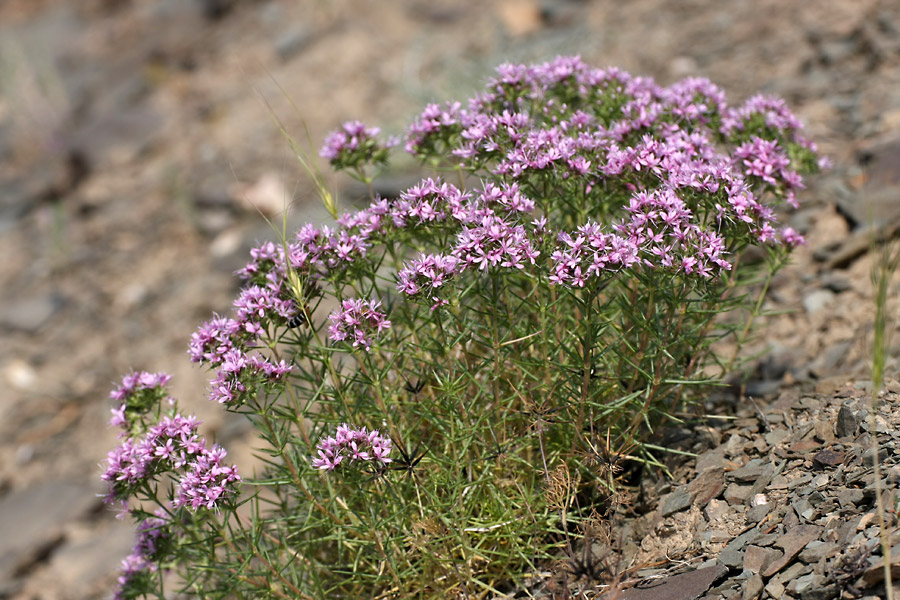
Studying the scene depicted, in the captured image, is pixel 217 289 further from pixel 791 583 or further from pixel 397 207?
pixel 791 583

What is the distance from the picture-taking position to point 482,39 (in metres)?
10.1

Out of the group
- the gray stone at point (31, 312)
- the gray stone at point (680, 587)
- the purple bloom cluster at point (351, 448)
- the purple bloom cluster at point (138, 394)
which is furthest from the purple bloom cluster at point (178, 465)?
the gray stone at point (31, 312)

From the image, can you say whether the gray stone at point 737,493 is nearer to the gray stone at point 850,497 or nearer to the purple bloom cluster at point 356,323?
the gray stone at point 850,497

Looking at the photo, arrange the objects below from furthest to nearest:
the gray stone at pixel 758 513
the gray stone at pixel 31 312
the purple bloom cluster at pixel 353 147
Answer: the gray stone at pixel 31 312 < the purple bloom cluster at pixel 353 147 < the gray stone at pixel 758 513

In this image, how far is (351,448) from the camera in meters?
2.78

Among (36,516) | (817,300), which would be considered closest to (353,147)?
(817,300)

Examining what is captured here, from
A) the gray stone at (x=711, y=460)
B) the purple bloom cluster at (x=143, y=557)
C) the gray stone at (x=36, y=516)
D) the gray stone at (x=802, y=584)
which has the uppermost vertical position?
the gray stone at (x=36, y=516)

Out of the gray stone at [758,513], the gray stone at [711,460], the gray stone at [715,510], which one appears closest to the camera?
the gray stone at [758,513]

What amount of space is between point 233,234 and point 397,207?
20.6ft

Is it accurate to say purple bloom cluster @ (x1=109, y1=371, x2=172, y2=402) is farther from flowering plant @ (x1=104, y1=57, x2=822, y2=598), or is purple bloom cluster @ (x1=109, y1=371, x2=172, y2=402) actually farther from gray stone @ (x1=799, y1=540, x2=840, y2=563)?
gray stone @ (x1=799, y1=540, x2=840, y2=563)

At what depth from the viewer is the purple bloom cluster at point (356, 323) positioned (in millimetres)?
2834

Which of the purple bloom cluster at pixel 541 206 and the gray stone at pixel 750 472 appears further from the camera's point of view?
the gray stone at pixel 750 472

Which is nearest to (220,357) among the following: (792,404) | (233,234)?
(792,404)

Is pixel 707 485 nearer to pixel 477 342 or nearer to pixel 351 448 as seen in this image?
pixel 477 342
